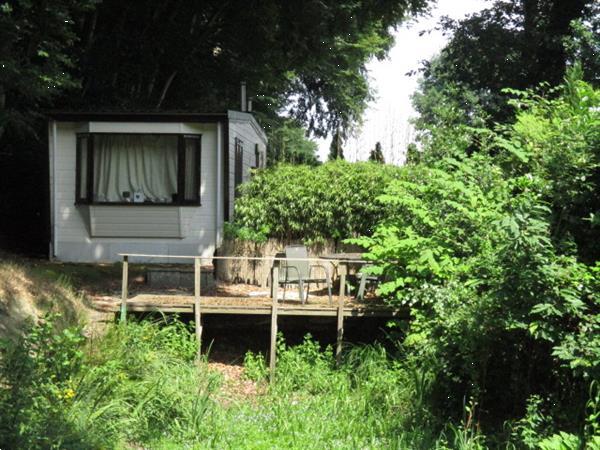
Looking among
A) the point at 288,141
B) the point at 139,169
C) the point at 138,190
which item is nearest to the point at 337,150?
the point at 139,169

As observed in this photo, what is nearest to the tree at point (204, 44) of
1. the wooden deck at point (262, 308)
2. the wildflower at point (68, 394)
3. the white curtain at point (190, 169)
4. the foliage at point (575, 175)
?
the white curtain at point (190, 169)

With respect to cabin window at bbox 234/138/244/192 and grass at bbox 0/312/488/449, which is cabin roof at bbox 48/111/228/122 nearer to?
cabin window at bbox 234/138/244/192

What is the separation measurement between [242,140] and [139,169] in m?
2.71

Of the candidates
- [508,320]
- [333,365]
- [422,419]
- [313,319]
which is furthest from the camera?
[313,319]

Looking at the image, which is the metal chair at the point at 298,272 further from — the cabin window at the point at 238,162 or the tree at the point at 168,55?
the tree at the point at 168,55

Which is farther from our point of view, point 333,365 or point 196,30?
point 196,30

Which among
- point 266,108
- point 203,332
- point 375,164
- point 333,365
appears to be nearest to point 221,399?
point 333,365

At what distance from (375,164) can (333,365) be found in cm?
582

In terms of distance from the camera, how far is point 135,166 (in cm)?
1681

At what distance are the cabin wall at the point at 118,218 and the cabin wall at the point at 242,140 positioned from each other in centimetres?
33

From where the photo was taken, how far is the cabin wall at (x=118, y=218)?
16656 millimetres

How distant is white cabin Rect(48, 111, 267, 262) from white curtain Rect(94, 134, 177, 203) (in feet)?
0.07

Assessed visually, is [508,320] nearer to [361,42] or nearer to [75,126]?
[75,126]

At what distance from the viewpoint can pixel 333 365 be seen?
35.1ft
